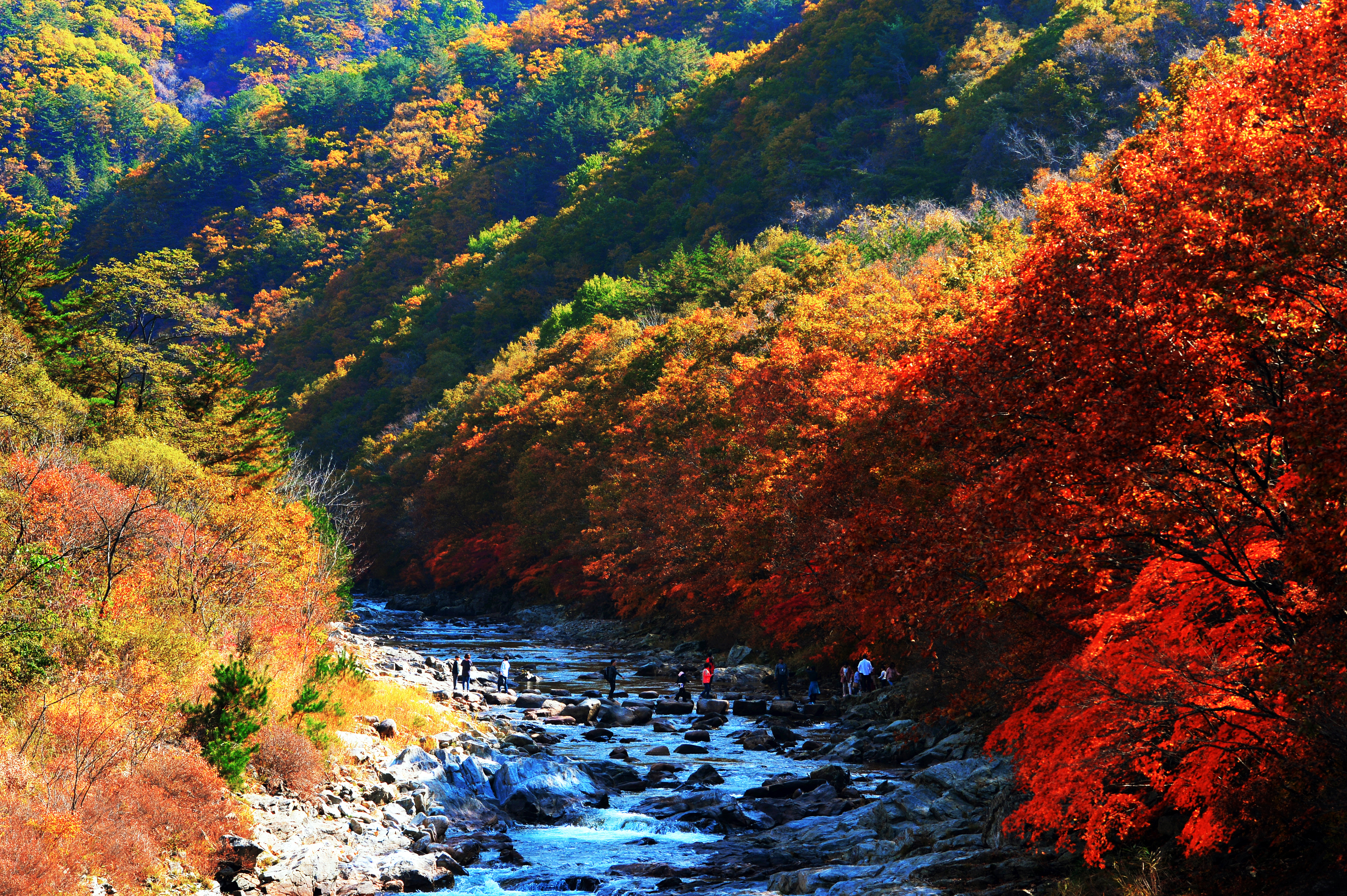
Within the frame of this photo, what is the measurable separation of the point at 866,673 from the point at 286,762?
20836 millimetres

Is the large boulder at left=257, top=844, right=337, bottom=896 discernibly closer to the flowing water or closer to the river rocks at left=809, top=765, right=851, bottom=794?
the flowing water

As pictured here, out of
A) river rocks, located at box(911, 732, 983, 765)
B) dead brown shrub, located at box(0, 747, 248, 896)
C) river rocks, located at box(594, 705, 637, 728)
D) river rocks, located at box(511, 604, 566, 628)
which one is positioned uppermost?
river rocks, located at box(511, 604, 566, 628)

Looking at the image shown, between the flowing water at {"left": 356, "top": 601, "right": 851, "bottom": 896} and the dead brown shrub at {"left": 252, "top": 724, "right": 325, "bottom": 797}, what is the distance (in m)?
3.76

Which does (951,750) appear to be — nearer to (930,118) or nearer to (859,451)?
(859,451)

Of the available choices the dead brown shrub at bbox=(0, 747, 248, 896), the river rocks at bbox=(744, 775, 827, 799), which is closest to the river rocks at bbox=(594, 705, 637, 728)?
the river rocks at bbox=(744, 775, 827, 799)

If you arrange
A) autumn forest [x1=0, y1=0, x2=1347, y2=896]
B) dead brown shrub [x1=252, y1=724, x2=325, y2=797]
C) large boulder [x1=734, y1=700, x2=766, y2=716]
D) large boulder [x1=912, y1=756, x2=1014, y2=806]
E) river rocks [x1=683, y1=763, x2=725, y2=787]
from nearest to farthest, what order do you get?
autumn forest [x1=0, y1=0, x2=1347, y2=896], dead brown shrub [x1=252, y1=724, x2=325, y2=797], large boulder [x1=912, y1=756, x2=1014, y2=806], river rocks [x1=683, y1=763, x2=725, y2=787], large boulder [x1=734, y1=700, x2=766, y2=716]

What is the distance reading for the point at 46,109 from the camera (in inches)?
6526

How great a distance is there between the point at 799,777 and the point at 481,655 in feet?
90.7

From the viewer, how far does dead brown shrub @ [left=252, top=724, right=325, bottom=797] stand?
18.2m

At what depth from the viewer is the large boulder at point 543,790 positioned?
21.5m

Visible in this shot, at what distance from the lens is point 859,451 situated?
2984 centimetres

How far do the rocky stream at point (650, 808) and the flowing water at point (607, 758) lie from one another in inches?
2.8

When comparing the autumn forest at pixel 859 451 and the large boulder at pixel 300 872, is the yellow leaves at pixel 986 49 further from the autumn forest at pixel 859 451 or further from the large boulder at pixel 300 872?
the large boulder at pixel 300 872

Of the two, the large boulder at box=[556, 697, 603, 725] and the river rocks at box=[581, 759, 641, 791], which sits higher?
the large boulder at box=[556, 697, 603, 725]
